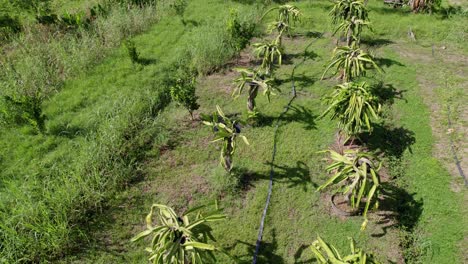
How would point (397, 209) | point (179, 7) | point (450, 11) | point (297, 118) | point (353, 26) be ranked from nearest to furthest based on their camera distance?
point (397, 209)
point (297, 118)
point (353, 26)
point (450, 11)
point (179, 7)

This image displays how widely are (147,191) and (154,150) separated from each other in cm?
98

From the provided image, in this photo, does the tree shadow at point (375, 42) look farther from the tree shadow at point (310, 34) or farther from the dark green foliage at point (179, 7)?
the dark green foliage at point (179, 7)

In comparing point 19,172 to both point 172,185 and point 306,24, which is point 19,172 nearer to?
point 172,185

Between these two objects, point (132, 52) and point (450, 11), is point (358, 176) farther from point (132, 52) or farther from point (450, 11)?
point (450, 11)

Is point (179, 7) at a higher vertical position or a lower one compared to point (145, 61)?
higher

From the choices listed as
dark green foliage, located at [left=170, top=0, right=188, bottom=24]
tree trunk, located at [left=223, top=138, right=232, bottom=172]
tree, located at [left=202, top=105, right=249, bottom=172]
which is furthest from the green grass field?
dark green foliage, located at [left=170, top=0, right=188, bottom=24]

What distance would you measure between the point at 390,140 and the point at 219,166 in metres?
3.34

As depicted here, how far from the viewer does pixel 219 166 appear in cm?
591

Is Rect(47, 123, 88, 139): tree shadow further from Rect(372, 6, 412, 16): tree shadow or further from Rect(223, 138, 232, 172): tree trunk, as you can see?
Rect(372, 6, 412, 16): tree shadow

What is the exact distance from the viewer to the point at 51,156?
20.0 ft

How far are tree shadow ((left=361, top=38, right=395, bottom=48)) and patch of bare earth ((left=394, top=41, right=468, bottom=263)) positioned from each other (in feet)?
1.05

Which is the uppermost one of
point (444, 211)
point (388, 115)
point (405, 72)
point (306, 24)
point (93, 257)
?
point (306, 24)

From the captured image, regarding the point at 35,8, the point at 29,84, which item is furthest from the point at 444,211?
the point at 35,8

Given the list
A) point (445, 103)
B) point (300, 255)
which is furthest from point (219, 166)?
point (445, 103)
